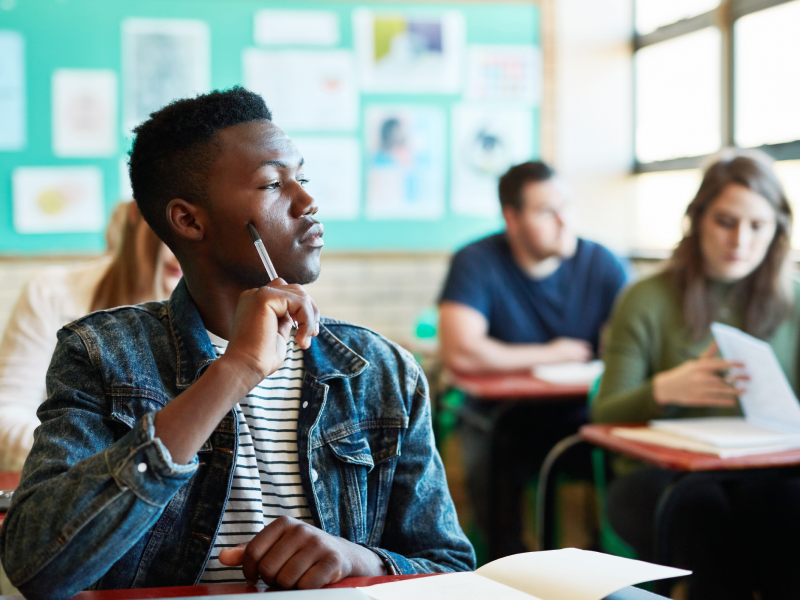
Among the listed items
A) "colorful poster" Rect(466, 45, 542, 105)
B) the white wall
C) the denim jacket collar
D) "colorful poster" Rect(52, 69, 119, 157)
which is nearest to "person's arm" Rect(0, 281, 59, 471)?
the denim jacket collar

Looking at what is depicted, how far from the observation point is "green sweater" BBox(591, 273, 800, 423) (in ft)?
7.52

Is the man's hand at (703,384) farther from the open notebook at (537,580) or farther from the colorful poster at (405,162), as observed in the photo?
the colorful poster at (405,162)

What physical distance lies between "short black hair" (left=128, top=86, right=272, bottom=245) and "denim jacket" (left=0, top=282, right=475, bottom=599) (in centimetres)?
16

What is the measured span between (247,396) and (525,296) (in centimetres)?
232

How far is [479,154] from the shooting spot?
15.3 feet

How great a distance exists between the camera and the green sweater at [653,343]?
90.2 inches

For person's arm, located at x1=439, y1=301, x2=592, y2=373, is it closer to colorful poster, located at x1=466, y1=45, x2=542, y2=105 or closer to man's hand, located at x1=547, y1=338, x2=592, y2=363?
man's hand, located at x1=547, y1=338, x2=592, y2=363

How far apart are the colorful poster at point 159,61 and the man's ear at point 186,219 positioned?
A: 3.26 meters

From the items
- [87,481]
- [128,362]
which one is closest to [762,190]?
[128,362]

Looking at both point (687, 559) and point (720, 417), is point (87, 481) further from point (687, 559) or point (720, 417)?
point (720, 417)

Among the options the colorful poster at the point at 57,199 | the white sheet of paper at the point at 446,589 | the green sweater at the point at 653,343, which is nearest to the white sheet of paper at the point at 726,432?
the green sweater at the point at 653,343

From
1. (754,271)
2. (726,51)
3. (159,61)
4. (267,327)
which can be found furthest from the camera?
(159,61)

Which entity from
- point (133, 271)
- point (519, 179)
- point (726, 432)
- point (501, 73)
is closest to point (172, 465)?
point (133, 271)

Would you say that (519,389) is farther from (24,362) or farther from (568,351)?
(24,362)
